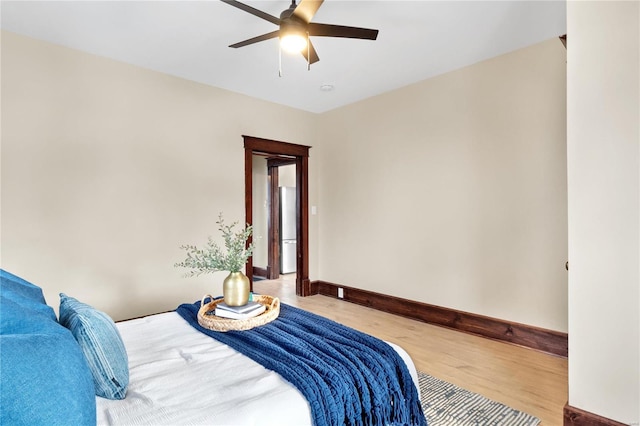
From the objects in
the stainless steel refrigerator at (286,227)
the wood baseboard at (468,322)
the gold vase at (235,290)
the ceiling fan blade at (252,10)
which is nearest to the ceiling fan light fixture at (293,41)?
the ceiling fan blade at (252,10)

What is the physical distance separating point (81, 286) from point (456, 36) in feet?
13.3

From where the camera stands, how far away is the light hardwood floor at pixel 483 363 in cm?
222

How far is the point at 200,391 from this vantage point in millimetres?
1258

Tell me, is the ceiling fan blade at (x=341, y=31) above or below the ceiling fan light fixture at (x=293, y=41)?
above

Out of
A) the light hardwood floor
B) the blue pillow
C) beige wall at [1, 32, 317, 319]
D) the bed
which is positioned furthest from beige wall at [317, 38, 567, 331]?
the blue pillow

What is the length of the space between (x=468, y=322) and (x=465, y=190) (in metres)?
1.36

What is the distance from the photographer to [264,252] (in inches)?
260

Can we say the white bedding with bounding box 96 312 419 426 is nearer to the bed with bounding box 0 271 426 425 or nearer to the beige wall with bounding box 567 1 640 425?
the bed with bounding box 0 271 426 425

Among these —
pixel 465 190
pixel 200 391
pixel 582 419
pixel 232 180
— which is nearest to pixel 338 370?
pixel 200 391

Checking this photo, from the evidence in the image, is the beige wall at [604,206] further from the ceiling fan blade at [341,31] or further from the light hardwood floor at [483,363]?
the ceiling fan blade at [341,31]

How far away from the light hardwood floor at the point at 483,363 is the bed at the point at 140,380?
3.70 feet

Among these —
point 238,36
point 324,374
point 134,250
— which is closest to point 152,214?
point 134,250

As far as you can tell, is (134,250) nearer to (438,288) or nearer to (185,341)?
(185,341)

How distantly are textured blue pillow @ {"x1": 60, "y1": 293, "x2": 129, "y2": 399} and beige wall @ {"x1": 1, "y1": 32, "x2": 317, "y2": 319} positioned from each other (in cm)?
218
